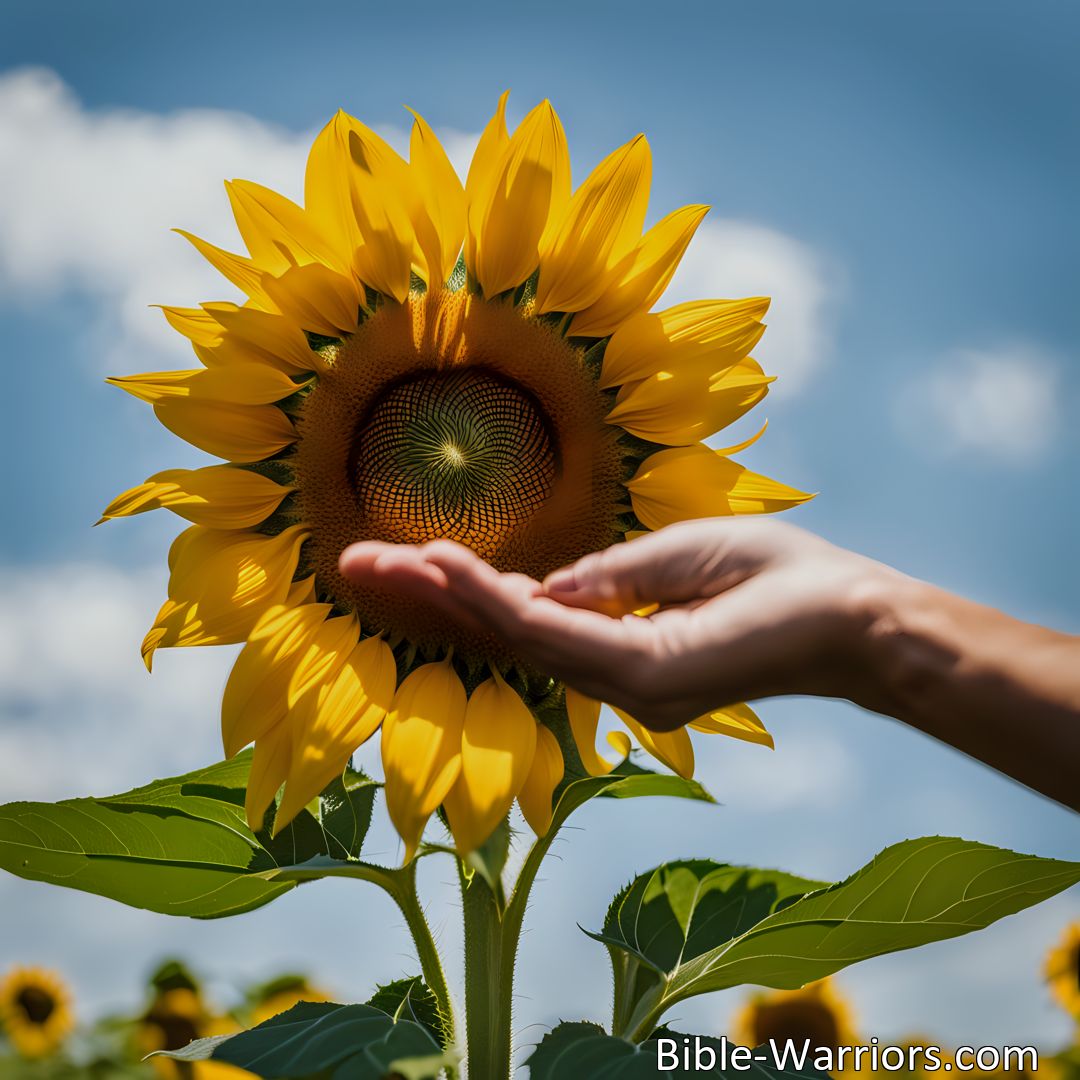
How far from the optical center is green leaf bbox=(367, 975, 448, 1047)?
6.67 feet

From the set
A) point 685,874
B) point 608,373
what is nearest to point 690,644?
point 608,373

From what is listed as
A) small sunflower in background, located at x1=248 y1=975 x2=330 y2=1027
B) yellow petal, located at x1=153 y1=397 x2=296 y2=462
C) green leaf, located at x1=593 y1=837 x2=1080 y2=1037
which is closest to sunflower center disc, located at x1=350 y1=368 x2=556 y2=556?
yellow petal, located at x1=153 y1=397 x2=296 y2=462

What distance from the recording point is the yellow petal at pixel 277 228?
2076mm

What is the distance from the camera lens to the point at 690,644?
169 cm

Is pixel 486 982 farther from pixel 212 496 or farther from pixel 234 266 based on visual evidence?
pixel 234 266

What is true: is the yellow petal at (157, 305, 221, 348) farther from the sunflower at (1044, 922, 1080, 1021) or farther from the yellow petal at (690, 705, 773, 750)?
the sunflower at (1044, 922, 1080, 1021)

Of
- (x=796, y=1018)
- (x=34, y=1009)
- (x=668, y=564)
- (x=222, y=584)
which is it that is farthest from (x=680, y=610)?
(x=34, y=1009)

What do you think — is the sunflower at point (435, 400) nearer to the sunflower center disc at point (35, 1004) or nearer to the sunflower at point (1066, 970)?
the sunflower at point (1066, 970)

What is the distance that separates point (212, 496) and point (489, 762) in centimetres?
70

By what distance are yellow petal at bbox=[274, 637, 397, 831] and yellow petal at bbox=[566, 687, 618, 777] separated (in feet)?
1.00

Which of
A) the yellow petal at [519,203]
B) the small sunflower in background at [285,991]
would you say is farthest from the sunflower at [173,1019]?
the yellow petal at [519,203]

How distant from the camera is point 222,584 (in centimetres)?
205

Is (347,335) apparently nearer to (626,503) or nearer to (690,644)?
(626,503)

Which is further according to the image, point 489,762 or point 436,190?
point 436,190
